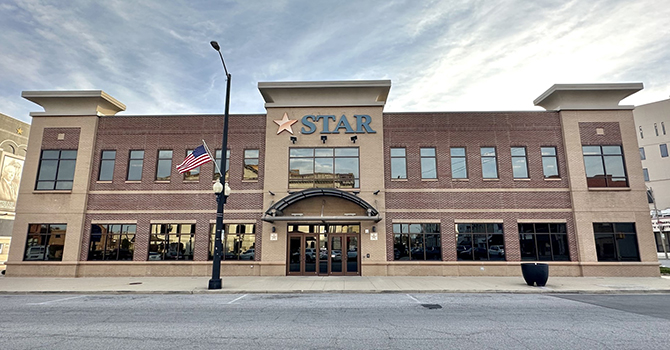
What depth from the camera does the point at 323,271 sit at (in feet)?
62.8

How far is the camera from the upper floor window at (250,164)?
2027cm

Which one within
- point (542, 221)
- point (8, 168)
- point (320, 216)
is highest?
point (8, 168)

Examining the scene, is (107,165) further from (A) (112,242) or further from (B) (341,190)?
(B) (341,190)

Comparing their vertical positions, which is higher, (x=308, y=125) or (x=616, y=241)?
(x=308, y=125)

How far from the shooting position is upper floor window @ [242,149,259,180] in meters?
20.3

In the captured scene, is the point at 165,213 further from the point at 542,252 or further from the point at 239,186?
the point at 542,252

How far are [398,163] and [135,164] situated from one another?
1555 centimetres

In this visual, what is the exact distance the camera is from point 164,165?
20.8 meters

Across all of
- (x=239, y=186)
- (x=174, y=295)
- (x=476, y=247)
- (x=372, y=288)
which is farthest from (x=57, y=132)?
(x=476, y=247)

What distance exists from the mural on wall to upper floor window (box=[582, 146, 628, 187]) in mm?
45718

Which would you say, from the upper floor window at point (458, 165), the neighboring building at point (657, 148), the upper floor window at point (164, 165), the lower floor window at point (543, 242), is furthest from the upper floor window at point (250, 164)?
the neighboring building at point (657, 148)

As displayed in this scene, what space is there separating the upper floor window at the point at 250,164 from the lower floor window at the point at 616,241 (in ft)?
63.3

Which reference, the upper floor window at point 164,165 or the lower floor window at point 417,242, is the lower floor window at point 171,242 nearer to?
the upper floor window at point 164,165

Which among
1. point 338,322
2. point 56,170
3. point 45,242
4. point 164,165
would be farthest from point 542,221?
point 56,170
